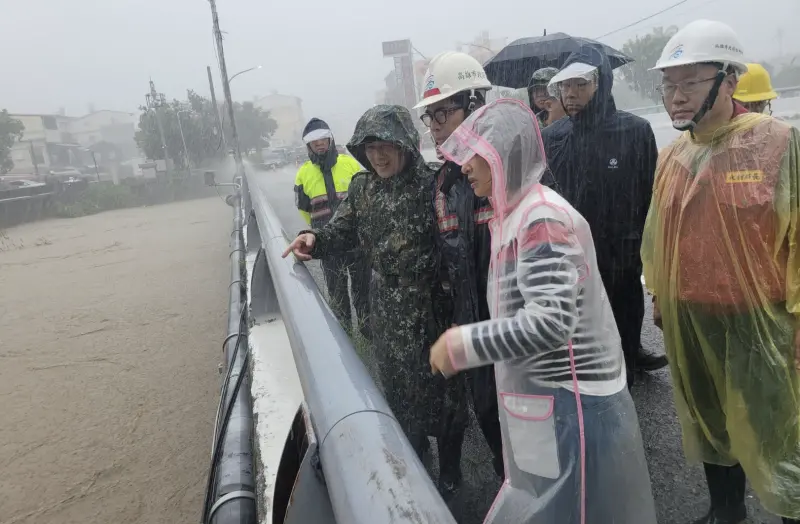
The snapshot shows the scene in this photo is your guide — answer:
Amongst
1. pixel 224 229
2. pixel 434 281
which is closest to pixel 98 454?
pixel 434 281

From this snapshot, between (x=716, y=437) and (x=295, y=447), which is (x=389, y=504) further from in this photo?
(x=716, y=437)

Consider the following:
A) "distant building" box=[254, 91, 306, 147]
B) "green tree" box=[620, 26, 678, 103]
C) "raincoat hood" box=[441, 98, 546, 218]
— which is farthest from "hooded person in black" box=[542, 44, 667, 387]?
"distant building" box=[254, 91, 306, 147]

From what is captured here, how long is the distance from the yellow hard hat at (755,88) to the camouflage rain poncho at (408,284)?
6.32 ft

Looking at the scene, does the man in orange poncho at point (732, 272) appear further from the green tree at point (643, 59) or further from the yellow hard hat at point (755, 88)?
the green tree at point (643, 59)

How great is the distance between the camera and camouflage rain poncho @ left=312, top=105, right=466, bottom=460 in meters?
2.41

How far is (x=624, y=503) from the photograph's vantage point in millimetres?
1541

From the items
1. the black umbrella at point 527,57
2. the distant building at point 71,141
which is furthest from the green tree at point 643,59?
the distant building at point 71,141

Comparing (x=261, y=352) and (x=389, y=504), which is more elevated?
(x=389, y=504)

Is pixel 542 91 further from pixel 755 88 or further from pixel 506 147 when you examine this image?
pixel 506 147

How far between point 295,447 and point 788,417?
63.9 inches

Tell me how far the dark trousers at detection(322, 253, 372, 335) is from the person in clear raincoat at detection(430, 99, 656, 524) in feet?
5.13

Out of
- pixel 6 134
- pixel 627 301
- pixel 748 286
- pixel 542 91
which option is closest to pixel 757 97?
pixel 627 301

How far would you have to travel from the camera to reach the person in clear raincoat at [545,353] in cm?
144

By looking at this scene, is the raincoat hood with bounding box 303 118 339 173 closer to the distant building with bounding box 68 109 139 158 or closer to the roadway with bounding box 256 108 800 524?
the roadway with bounding box 256 108 800 524
